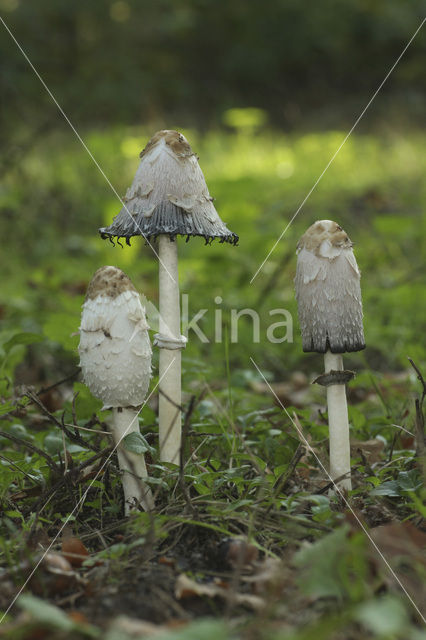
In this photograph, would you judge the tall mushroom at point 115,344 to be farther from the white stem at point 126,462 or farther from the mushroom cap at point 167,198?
the mushroom cap at point 167,198

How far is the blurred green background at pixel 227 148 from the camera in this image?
4.90 m

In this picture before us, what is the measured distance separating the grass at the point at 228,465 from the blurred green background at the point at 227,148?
0.13ft

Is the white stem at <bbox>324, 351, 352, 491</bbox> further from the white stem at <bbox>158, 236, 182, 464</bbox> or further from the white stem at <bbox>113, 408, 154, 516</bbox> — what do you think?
the white stem at <bbox>113, 408, 154, 516</bbox>

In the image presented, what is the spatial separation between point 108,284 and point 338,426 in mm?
972

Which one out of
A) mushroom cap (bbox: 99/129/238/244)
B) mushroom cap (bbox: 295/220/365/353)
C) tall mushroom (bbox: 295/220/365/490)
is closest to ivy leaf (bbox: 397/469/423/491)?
tall mushroom (bbox: 295/220/365/490)

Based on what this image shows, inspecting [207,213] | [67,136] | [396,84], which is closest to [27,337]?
[207,213]

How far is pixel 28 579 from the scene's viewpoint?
5.87 feet

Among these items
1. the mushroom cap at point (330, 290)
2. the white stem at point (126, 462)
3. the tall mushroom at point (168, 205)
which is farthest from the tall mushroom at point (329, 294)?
the white stem at point (126, 462)

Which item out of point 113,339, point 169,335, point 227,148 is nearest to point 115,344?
point 113,339

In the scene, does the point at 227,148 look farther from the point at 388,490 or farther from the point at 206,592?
the point at 206,592

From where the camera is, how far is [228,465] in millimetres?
2650

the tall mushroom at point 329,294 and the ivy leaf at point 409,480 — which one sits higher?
the tall mushroom at point 329,294

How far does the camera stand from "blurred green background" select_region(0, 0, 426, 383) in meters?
4.90

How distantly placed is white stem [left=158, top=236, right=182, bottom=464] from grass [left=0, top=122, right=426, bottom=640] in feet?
0.35
